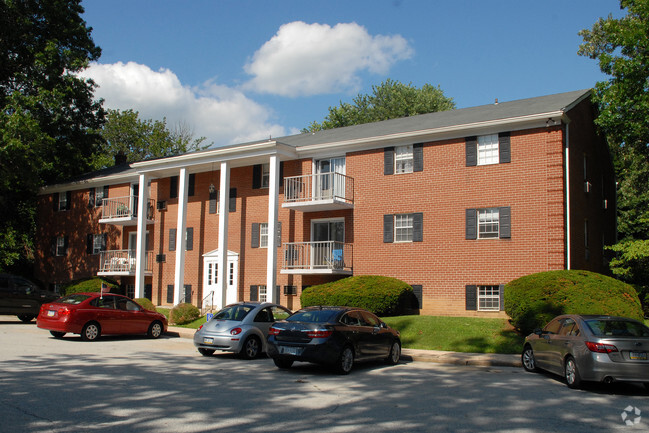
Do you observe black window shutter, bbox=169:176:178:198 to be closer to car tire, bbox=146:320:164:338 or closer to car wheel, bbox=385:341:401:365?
car tire, bbox=146:320:164:338

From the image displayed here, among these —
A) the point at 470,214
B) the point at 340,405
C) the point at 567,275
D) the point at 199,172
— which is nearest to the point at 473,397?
the point at 340,405

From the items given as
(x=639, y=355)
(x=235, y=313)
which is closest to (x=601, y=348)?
(x=639, y=355)

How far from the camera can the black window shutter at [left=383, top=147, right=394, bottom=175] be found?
2464 cm

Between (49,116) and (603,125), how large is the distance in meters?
29.5

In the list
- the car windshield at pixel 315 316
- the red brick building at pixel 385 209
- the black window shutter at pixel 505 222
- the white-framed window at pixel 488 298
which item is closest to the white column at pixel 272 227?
the red brick building at pixel 385 209

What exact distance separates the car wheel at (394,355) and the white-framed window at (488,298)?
26.8ft

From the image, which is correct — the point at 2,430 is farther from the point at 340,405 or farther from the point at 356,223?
the point at 356,223

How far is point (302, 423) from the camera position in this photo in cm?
753

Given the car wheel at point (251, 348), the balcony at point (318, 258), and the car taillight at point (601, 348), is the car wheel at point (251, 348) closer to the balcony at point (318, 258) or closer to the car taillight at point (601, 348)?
the car taillight at point (601, 348)

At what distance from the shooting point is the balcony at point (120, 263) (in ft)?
104

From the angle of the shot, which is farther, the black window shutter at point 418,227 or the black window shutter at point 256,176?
the black window shutter at point 256,176

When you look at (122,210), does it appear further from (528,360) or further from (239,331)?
(528,360)

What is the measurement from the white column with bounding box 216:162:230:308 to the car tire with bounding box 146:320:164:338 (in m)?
6.28

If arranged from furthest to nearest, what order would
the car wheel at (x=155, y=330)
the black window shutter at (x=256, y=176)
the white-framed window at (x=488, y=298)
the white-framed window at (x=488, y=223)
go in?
the black window shutter at (x=256, y=176)
the white-framed window at (x=488, y=223)
the white-framed window at (x=488, y=298)
the car wheel at (x=155, y=330)
